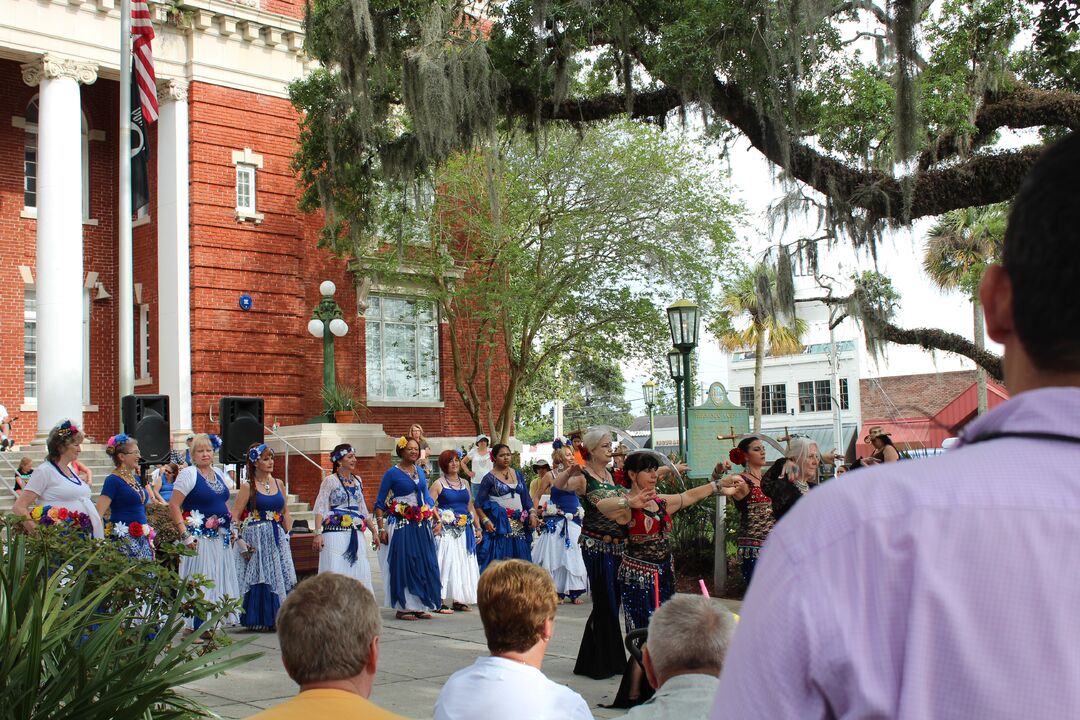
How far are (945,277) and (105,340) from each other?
82.3 ft

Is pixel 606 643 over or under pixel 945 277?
under

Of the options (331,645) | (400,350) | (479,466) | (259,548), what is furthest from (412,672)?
(400,350)

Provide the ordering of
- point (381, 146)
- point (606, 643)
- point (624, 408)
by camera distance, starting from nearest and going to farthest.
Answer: point (606, 643)
point (381, 146)
point (624, 408)

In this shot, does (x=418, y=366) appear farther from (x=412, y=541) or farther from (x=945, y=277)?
(x=945, y=277)

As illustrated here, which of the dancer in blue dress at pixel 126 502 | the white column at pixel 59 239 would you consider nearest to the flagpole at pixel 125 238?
the dancer in blue dress at pixel 126 502

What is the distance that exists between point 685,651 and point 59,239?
786 inches

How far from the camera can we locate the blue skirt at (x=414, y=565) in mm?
12898

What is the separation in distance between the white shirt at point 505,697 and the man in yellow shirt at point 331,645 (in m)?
0.57

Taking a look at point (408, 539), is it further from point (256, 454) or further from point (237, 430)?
point (237, 430)

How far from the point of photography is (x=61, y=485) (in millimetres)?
10234

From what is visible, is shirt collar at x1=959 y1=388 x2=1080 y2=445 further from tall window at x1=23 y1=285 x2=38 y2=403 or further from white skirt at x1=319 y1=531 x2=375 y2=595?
tall window at x1=23 y1=285 x2=38 y2=403

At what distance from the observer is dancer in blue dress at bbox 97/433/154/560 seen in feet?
35.3

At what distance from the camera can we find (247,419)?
14023 mm

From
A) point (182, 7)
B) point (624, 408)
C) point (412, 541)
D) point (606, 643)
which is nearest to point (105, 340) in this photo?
point (182, 7)
